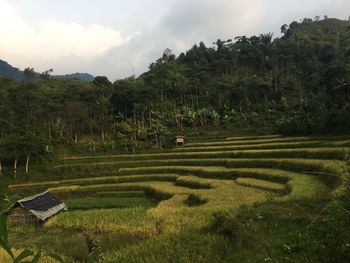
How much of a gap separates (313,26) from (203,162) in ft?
282

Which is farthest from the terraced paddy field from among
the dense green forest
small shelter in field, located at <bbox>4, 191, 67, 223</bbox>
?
the dense green forest

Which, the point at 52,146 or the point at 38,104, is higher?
the point at 38,104

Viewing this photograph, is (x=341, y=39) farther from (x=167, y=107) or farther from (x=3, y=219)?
(x=3, y=219)

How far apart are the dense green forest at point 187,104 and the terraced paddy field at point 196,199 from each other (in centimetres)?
388

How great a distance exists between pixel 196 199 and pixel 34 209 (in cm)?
835

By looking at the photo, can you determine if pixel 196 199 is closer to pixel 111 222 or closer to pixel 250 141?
pixel 111 222

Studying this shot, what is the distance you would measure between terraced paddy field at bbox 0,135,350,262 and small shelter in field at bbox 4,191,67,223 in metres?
1.53

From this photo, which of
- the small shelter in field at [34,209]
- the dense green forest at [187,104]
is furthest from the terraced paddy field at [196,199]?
the dense green forest at [187,104]

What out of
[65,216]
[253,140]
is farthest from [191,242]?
[253,140]

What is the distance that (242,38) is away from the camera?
8538cm

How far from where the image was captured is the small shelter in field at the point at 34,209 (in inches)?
819

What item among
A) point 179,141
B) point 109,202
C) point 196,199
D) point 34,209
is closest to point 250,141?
point 179,141

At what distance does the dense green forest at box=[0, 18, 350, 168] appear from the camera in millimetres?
36594

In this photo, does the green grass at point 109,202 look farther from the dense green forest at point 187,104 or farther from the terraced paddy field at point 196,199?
the dense green forest at point 187,104
